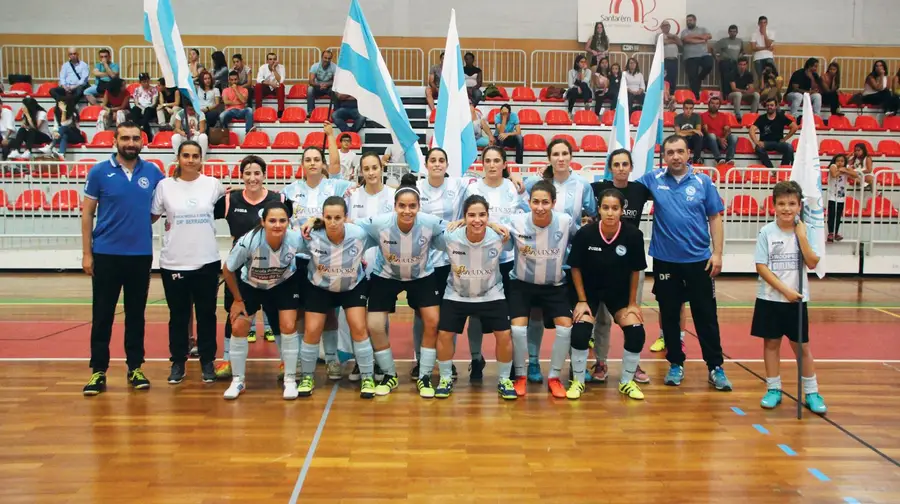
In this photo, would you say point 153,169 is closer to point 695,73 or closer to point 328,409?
point 328,409

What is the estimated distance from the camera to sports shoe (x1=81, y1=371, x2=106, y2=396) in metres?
5.78

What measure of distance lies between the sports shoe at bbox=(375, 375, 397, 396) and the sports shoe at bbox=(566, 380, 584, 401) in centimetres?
134

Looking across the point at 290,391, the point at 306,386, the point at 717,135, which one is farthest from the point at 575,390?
the point at 717,135

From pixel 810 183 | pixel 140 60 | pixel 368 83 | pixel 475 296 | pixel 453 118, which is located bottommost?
pixel 475 296

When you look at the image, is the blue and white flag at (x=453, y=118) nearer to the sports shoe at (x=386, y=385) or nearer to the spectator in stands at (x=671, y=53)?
the sports shoe at (x=386, y=385)

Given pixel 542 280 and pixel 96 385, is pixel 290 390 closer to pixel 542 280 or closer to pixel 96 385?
pixel 96 385

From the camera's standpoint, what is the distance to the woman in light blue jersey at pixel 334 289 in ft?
19.2

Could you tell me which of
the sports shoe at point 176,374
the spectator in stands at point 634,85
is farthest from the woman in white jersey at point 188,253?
the spectator in stands at point 634,85

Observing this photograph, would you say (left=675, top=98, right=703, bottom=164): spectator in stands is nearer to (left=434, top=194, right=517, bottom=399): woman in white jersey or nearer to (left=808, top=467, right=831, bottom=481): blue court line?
(left=434, top=194, right=517, bottom=399): woman in white jersey

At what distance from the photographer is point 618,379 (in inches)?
251

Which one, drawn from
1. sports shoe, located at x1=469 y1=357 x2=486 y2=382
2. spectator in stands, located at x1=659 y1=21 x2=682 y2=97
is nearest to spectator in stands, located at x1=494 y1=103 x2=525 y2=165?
spectator in stands, located at x1=659 y1=21 x2=682 y2=97

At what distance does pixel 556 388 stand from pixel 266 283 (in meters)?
2.35

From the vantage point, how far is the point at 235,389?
5.78 meters

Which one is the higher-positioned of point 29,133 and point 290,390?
point 29,133
